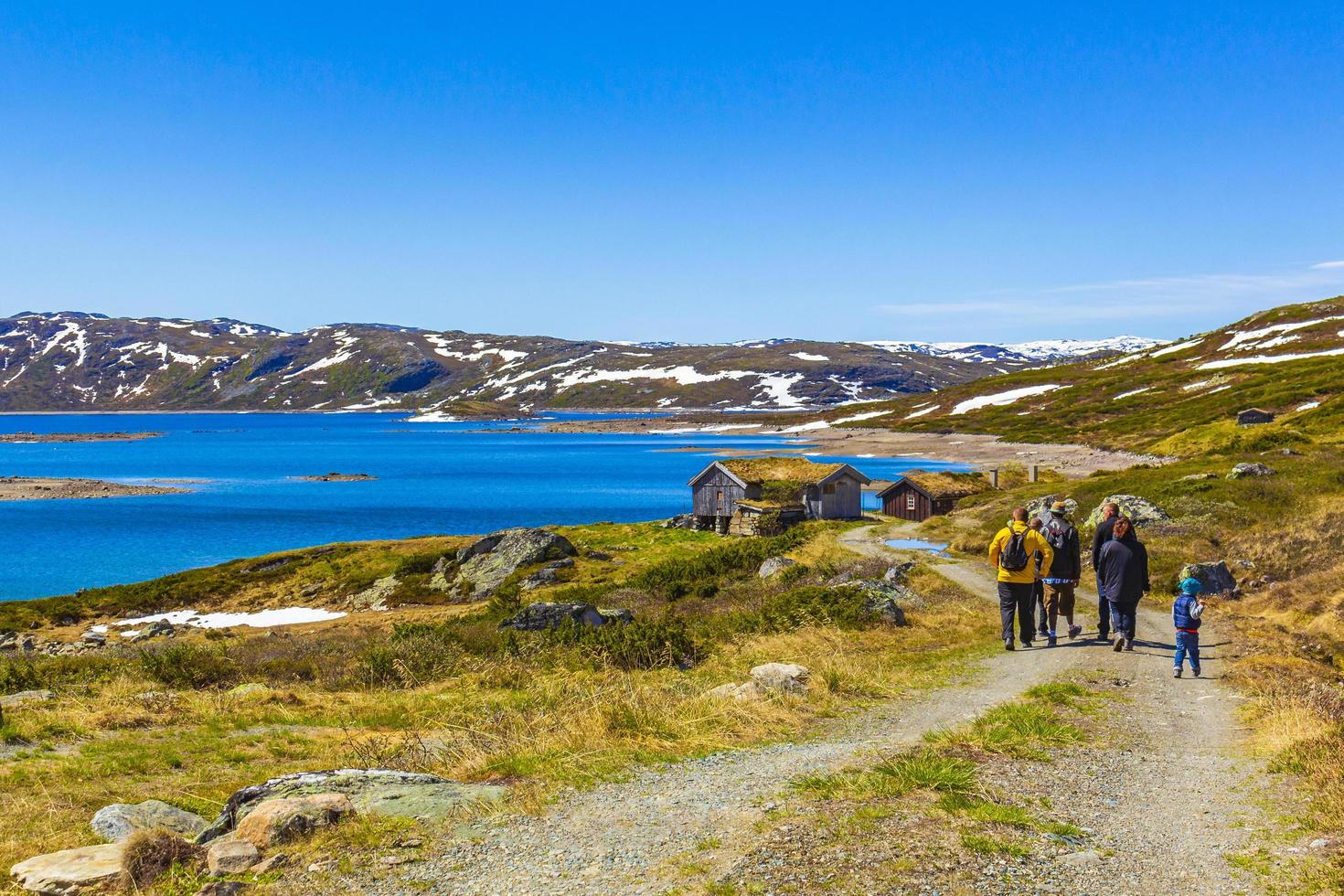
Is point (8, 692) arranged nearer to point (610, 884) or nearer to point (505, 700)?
point (505, 700)

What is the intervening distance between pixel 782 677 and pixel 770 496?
49609mm

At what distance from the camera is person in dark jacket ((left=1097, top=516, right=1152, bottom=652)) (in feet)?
55.0

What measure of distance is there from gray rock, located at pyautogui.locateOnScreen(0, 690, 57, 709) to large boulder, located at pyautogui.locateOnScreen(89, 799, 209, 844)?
9.18 meters

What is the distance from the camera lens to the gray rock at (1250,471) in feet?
141

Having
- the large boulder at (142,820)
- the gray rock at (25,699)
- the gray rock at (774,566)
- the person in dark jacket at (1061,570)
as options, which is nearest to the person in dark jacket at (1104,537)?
the person in dark jacket at (1061,570)

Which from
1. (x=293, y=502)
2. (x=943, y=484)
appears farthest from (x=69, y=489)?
(x=943, y=484)

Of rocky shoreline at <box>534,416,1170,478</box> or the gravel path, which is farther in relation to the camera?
rocky shoreline at <box>534,416,1170,478</box>

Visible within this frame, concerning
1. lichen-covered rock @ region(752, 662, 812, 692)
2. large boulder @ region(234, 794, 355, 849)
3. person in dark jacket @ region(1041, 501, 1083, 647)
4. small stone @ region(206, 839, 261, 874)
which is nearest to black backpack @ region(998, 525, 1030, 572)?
person in dark jacket @ region(1041, 501, 1083, 647)

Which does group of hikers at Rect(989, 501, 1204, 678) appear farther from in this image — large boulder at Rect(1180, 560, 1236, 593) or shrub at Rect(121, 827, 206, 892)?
shrub at Rect(121, 827, 206, 892)

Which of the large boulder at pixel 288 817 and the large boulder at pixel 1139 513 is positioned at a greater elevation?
the large boulder at pixel 288 817

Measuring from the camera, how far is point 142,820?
931cm

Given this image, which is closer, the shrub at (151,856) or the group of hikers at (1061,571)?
the shrub at (151,856)

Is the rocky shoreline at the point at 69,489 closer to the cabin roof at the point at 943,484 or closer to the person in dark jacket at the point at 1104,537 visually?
the cabin roof at the point at 943,484

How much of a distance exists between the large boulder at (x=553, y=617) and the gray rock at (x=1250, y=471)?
33922mm
